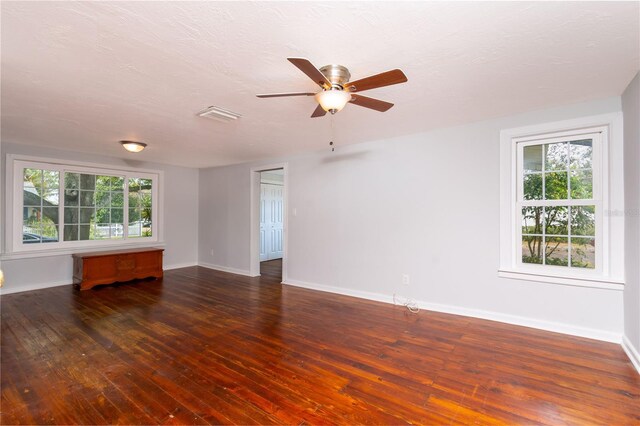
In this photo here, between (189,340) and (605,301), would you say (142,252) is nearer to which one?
(189,340)

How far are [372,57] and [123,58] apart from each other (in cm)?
171

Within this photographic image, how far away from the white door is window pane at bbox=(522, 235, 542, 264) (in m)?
5.59

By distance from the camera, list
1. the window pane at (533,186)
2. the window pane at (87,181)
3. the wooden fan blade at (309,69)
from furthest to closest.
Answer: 1. the window pane at (87,181)
2. the window pane at (533,186)
3. the wooden fan blade at (309,69)

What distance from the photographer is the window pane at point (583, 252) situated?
296cm

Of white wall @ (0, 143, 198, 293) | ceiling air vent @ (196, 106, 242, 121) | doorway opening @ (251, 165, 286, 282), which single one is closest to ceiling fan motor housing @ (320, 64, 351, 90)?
ceiling air vent @ (196, 106, 242, 121)

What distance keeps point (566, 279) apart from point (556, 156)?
4.23ft

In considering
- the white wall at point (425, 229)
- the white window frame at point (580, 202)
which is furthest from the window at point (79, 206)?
the white window frame at point (580, 202)

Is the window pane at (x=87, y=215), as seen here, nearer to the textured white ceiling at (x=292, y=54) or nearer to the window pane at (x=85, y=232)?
the window pane at (x=85, y=232)

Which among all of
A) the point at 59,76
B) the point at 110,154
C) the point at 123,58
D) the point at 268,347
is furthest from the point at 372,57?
the point at 110,154

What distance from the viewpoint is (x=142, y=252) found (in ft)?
17.9

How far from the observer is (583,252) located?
301cm

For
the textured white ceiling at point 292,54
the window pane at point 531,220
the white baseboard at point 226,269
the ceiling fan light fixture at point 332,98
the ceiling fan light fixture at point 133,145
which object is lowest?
the white baseboard at point 226,269

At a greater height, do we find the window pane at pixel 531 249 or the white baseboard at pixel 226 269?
the window pane at pixel 531 249

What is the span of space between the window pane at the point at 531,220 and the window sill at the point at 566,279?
1.56ft
